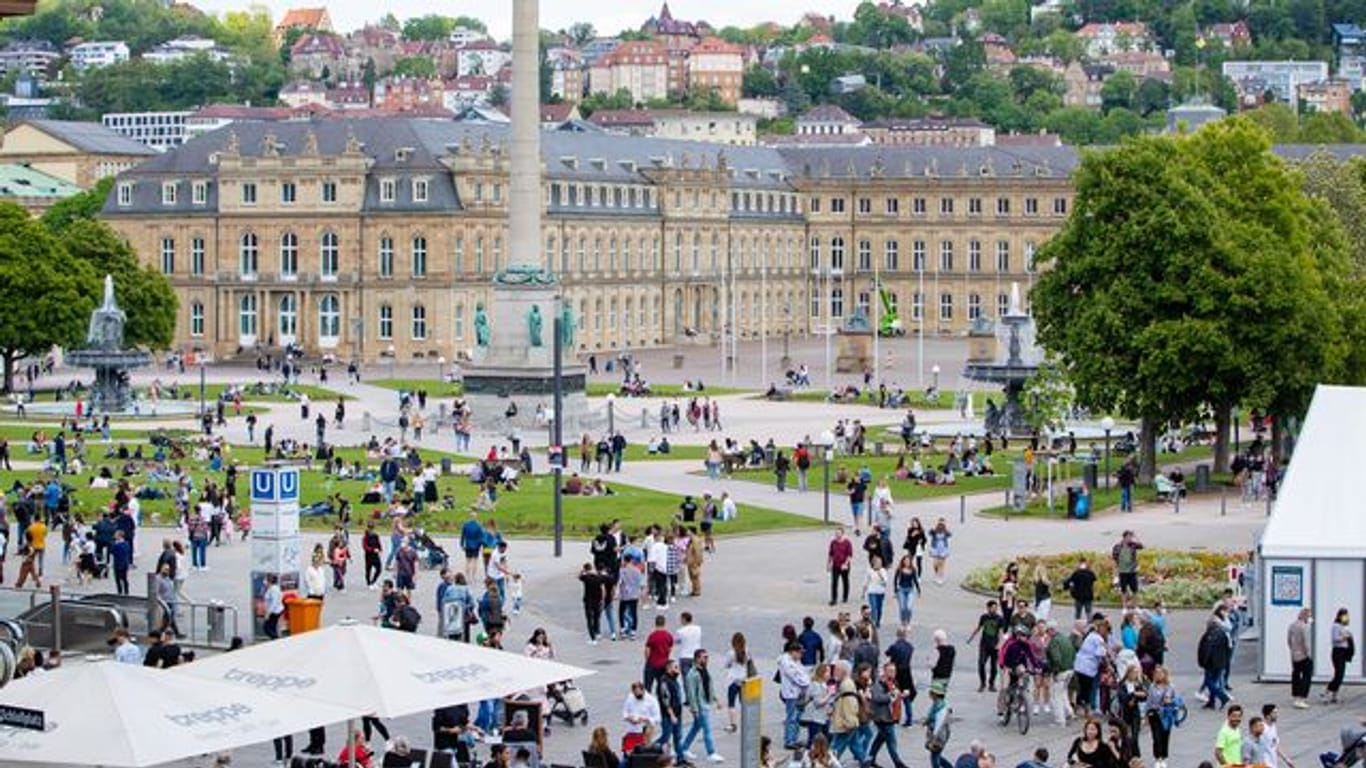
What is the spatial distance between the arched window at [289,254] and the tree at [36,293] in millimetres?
26619

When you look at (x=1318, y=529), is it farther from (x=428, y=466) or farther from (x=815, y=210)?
(x=815, y=210)

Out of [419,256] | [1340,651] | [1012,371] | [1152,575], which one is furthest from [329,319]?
[1340,651]

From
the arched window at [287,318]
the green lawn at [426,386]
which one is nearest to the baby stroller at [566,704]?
the green lawn at [426,386]

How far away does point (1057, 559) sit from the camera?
55781mm

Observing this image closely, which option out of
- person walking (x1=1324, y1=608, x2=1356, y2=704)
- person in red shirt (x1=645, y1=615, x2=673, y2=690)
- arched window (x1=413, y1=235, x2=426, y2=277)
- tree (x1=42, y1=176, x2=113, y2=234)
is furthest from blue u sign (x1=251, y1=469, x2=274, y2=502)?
tree (x1=42, y1=176, x2=113, y2=234)

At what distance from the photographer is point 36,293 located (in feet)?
389

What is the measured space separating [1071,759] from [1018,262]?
487 feet

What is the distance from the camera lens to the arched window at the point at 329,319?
146500mm

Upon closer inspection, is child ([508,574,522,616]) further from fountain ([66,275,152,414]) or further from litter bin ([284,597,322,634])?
fountain ([66,275,152,414])

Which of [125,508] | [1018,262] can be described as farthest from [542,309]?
[1018,262]

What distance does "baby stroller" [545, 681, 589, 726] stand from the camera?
3875 cm

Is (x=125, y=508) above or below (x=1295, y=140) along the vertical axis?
below

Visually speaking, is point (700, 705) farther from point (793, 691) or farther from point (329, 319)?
point (329, 319)

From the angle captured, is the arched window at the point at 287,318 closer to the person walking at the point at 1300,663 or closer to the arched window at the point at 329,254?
the arched window at the point at 329,254
